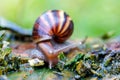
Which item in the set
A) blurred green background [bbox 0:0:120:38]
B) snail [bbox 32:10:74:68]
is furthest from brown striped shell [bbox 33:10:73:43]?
blurred green background [bbox 0:0:120:38]

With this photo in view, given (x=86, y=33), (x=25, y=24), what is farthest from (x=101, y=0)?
(x=25, y=24)

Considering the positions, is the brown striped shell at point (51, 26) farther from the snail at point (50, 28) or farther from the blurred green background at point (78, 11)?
the blurred green background at point (78, 11)

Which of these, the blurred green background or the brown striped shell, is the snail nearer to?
the brown striped shell

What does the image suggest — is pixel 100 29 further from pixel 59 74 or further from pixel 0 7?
pixel 59 74

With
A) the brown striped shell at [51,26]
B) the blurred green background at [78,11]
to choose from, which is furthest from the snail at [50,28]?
the blurred green background at [78,11]

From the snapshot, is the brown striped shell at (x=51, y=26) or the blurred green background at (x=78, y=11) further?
the blurred green background at (x=78, y=11)

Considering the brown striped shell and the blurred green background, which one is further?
the blurred green background
